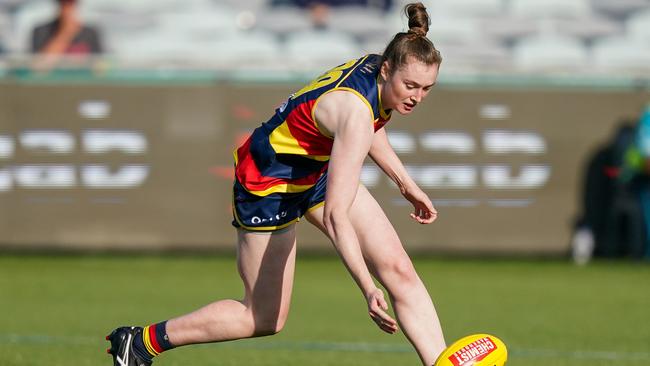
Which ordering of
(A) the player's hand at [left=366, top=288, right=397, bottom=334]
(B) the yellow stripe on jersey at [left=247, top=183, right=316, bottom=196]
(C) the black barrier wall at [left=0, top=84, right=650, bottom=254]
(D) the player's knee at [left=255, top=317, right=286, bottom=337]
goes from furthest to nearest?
(C) the black barrier wall at [left=0, top=84, right=650, bottom=254] → (D) the player's knee at [left=255, top=317, right=286, bottom=337] → (B) the yellow stripe on jersey at [left=247, top=183, right=316, bottom=196] → (A) the player's hand at [left=366, top=288, right=397, bottom=334]

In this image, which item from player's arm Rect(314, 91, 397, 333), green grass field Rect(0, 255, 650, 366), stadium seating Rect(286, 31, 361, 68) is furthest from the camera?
stadium seating Rect(286, 31, 361, 68)

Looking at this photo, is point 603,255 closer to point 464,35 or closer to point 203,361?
point 464,35

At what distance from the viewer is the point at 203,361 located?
801cm

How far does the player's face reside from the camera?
18.8 feet

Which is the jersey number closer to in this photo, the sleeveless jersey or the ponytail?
the sleeveless jersey

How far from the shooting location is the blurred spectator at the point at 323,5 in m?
16.9

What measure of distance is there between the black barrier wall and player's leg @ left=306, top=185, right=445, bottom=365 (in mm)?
7279

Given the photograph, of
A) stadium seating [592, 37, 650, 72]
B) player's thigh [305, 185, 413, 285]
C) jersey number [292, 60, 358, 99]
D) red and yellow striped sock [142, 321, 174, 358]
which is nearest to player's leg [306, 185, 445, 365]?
player's thigh [305, 185, 413, 285]

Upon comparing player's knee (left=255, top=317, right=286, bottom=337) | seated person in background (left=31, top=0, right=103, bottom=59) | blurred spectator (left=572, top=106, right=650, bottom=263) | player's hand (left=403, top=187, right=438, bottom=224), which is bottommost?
blurred spectator (left=572, top=106, right=650, bottom=263)

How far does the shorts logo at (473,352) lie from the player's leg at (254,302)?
1.01 meters

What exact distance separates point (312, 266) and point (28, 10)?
616 centimetres

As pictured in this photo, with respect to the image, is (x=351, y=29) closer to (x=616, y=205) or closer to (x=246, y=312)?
(x=616, y=205)

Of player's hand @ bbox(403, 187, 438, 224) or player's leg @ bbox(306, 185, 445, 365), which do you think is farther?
player's hand @ bbox(403, 187, 438, 224)

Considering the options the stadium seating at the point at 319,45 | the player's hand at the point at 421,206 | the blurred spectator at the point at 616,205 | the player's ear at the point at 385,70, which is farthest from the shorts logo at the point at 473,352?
the stadium seating at the point at 319,45
